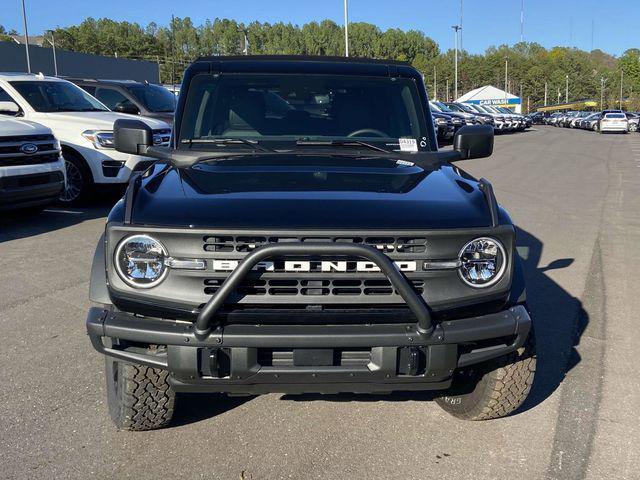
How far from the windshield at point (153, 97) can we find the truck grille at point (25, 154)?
14.7 feet

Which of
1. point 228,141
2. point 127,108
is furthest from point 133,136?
point 127,108

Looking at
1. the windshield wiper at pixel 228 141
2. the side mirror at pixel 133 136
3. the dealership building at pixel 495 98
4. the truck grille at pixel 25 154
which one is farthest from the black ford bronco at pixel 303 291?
the dealership building at pixel 495 98

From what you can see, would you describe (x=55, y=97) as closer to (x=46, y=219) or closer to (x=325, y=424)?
(x=46, y=219)

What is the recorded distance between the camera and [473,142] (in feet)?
14.1

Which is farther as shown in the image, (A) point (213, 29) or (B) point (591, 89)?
(B) point (591, 89)

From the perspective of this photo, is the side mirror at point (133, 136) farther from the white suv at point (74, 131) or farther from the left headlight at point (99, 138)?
the left headlight at point (99, 138)

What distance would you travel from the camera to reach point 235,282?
263cm

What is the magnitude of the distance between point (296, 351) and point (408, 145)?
1.94 meters

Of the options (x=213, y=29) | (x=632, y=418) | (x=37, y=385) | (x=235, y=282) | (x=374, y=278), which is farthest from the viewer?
(x=213, y=29)

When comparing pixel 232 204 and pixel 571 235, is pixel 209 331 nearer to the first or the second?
pixel 232 204

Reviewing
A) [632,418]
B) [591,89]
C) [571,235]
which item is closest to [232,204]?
[632,418]

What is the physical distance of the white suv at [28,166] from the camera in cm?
824

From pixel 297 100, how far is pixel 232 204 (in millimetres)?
1586

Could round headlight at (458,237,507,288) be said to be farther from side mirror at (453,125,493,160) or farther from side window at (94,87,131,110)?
side window at (94,87,131,110)
